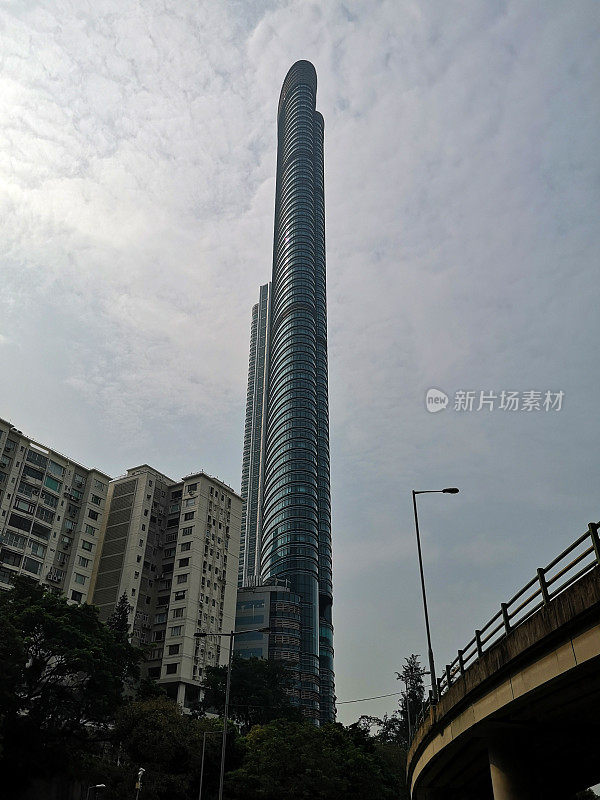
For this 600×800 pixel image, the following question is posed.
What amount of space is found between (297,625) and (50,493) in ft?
208

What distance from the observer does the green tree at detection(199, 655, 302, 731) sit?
81688mm

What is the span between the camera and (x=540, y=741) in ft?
62.1

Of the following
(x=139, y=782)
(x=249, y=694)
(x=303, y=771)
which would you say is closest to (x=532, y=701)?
(x=303, y=771)

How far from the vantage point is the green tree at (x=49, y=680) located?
153 ft

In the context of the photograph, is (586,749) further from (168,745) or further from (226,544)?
(226,544)

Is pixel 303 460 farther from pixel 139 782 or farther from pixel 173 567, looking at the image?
pixel 139 782

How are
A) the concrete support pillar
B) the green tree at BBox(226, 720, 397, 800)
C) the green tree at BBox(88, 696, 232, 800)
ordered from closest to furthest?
the concrete support pillar
the green tree at BBox(226, 720, 397, 800)
the green tree at BBox(88, 696, 232, 800)

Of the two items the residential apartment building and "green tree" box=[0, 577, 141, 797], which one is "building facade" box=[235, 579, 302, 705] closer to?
the residential apartment building

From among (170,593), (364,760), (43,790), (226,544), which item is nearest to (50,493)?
(170,593)

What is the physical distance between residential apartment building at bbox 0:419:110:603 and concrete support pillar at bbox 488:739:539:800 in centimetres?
7424

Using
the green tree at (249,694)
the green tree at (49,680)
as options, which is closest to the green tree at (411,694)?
the green tree at (249,694)

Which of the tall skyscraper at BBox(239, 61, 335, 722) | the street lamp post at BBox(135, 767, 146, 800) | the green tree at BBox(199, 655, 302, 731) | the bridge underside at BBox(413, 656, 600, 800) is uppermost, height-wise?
the tall skyscraper at BBox(239, 61, 335, 722)

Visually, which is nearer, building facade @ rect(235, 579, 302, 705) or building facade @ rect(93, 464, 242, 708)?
building facade @ rect(93, 464, 242, 708)

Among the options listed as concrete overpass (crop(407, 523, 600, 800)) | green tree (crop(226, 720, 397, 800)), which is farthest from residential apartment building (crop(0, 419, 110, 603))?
concrete overpass (crop(407, 523, 600, 800))
